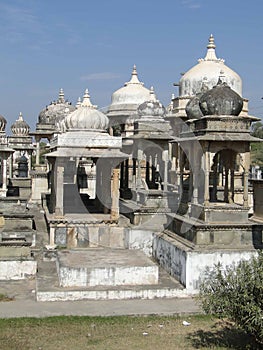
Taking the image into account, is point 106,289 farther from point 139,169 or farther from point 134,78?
point 134,78

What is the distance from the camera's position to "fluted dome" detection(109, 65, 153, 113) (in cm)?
2302

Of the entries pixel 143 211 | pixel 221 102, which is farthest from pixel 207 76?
pixel 221 102

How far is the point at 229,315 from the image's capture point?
24.1 ft

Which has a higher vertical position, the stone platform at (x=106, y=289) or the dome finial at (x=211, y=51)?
the dome finial at (x=211, y=51)

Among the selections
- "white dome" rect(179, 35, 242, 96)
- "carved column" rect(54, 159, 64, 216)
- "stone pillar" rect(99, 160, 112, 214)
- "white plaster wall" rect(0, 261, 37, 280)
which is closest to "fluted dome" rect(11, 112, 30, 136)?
"white dome" rect(179, 35, 242, 96)

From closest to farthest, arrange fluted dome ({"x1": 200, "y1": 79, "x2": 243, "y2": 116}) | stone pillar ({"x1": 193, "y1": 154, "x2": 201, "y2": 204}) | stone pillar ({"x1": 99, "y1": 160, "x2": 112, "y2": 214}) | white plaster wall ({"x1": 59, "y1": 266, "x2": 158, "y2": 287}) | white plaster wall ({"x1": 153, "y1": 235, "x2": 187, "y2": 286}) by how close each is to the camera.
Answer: white plaster wall ({"x1": 59, "y1": 266, "x2": 158, "y2": 287}) < white plaster wall ({"x1": 153, "y1": 235, "x2": 187, "y2": 286}) < fluted dome ({"x1": 200, "y1": 79, "x2": 243, "y2": 116}) < stone pillar ({"x1": 193, "y1": 154, "x2": 201, "y2": 204}) < stone pillar ({"x1": 99, "y1": 160, "x2": 112, "y2": 214})

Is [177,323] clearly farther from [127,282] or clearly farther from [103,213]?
[103,213]

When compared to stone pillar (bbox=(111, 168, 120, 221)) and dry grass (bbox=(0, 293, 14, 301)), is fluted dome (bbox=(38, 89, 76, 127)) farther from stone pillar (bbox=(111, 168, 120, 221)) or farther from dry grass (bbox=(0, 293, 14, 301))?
dry grass (bbox=(0, 293, 14, 301))

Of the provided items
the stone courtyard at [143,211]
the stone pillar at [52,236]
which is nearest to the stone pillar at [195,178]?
the stone courtyard at [143,211]

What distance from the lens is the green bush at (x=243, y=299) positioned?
23.4 feet

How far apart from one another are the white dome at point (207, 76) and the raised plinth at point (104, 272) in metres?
10.9

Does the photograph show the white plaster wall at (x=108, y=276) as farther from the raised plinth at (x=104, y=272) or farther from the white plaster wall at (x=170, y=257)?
the white plaster wall at (x=170, y=257)

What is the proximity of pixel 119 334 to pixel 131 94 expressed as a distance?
52.1ft

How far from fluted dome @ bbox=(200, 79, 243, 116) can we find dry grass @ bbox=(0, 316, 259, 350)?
4416 millimetres
